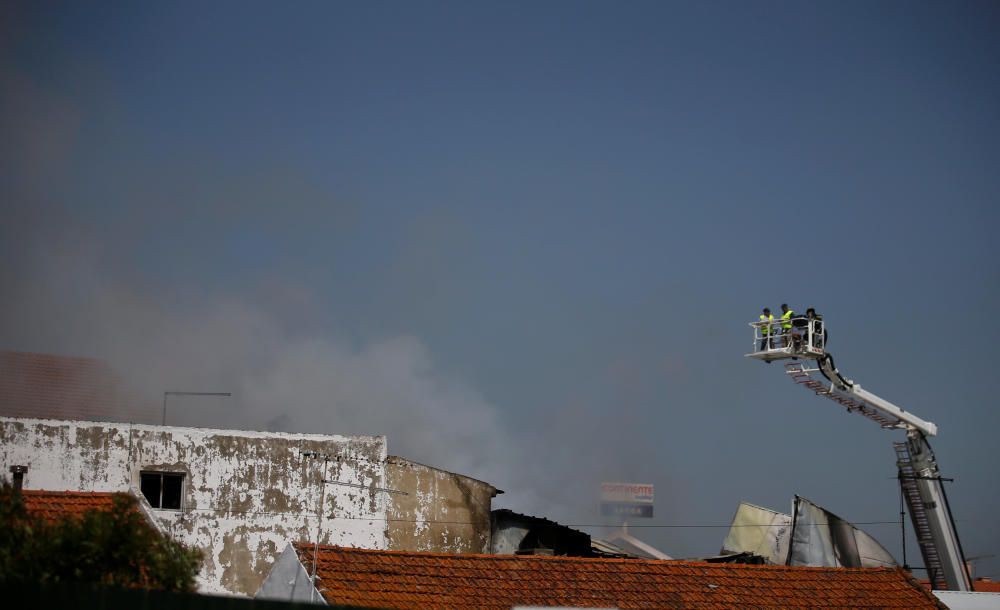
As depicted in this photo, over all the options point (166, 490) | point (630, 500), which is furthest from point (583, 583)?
point (630, 500)

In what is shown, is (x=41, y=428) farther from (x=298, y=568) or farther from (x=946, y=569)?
(x=946, y=569)

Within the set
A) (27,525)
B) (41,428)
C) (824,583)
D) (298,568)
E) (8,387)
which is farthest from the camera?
(8,387)

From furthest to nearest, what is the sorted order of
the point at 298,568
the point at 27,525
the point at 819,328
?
the point at 819,328
the point at 298,568
the point at 27,525

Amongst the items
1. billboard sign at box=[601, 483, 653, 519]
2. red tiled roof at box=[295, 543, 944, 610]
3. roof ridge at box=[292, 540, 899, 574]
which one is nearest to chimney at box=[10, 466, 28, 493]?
roof ridge at box=[292, 540, 899, 574]

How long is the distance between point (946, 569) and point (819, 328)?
342 inches

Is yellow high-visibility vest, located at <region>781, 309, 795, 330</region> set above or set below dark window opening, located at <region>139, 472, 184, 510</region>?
above

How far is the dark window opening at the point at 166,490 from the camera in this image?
34.8m

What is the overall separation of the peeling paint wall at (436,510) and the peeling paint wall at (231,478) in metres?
0.52

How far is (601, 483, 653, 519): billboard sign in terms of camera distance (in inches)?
4156

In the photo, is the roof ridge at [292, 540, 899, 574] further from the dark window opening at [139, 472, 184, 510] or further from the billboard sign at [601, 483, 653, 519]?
the billboard sign at [601, 483, 653, 519]

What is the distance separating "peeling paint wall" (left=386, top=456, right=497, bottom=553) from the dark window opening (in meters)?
6.04

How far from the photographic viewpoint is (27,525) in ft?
52.2

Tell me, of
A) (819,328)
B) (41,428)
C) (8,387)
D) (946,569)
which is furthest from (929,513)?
(8,387)

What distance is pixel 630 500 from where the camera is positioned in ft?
365
